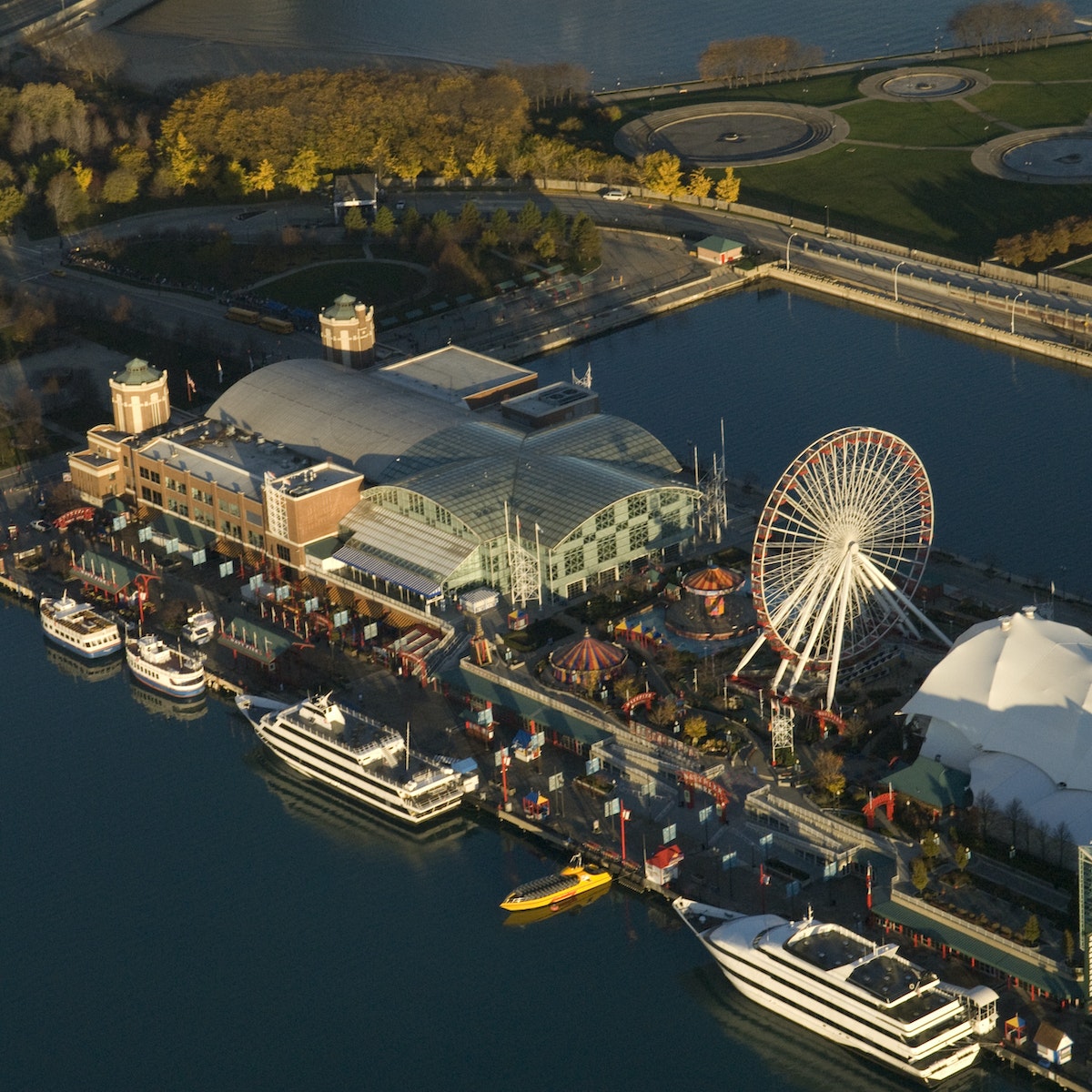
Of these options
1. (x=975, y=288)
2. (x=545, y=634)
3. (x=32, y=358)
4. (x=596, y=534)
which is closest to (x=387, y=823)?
(x=545, y=634)

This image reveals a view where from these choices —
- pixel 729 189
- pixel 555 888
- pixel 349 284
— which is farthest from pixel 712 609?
pixel 729 189

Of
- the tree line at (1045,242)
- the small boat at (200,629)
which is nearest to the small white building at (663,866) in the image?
the small boat at (200,629)

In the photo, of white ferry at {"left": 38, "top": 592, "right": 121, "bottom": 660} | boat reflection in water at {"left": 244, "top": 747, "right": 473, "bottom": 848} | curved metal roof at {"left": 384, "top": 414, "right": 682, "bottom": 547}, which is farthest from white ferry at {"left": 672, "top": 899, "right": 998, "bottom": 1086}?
white ferry at {"left": 38, "top": 592, "right": 121, "bottom": 660}

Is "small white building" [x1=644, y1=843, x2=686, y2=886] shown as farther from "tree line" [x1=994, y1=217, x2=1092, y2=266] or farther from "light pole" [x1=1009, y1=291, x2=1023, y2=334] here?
"tree line" [x1=994, y1=217, x2=1092, y2=266]

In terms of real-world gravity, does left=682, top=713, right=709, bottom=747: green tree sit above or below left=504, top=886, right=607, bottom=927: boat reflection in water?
above

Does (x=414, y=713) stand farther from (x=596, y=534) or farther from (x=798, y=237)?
(x=798, y=237)

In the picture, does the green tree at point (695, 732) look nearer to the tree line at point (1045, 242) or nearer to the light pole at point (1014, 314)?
the light pole at point (1014, 314)
